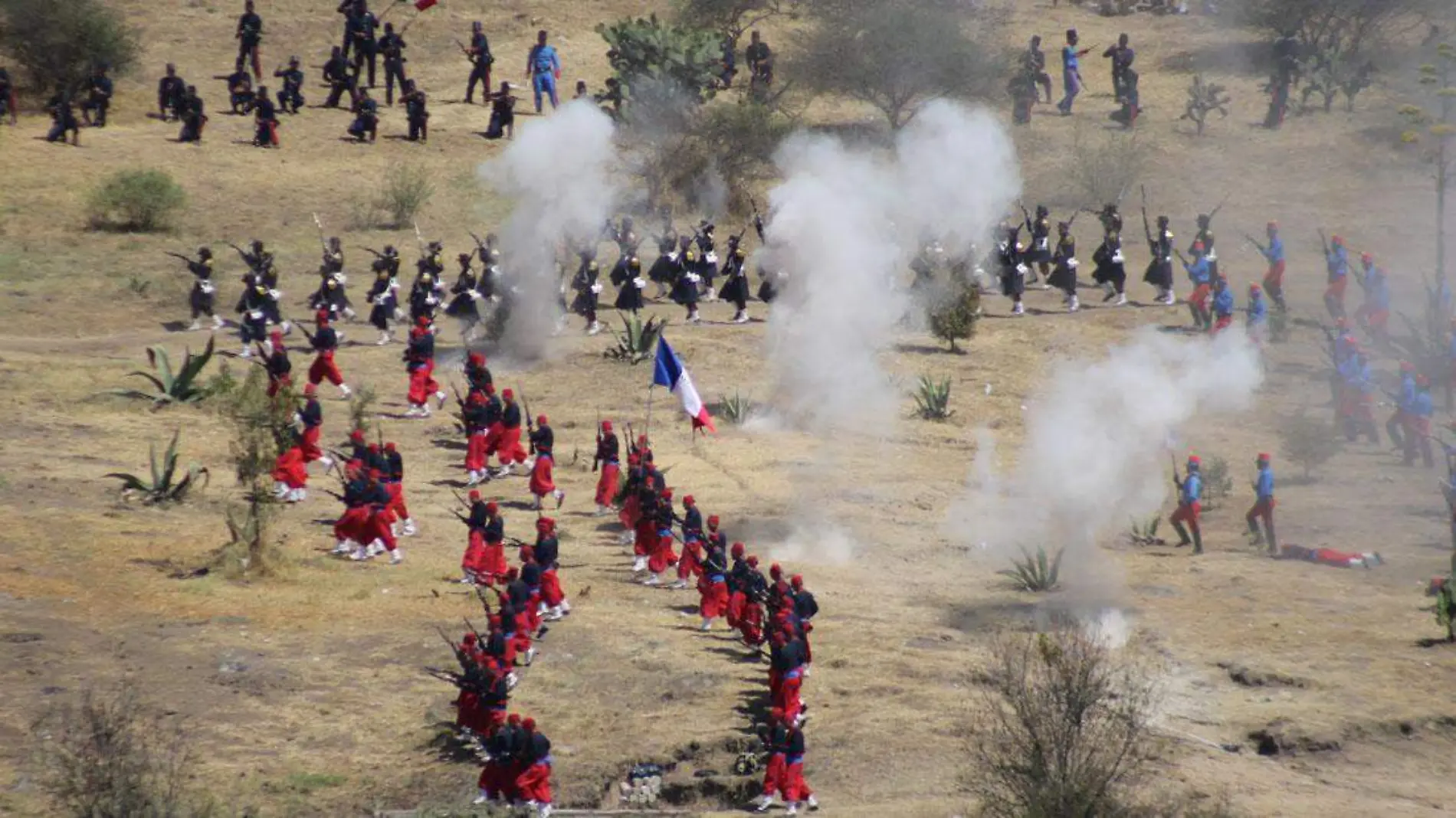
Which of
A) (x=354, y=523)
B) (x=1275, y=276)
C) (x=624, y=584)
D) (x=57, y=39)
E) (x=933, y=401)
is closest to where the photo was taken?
(x=354, y=523)

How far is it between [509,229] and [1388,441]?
14.6 metres

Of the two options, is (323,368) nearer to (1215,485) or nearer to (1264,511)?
(1215,485)

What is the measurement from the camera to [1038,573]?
19.5 meters

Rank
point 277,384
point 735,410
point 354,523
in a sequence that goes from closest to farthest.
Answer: point 354,523, point 277,384, point 735,410

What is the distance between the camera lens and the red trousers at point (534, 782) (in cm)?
1362

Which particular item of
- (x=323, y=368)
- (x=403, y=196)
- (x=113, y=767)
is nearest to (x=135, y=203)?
(x=403, y=196)

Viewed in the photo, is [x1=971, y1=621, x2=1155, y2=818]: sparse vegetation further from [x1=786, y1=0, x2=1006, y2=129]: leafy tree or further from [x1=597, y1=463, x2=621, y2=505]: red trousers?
[x1=786, y1=0, x2=1006, y2=129]: leafy tree

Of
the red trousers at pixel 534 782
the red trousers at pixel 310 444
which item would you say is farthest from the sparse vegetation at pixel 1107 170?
the red trousers at pixel 534 782

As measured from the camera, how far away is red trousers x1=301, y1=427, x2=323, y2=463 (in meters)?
21.7

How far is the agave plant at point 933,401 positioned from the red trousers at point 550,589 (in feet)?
32.5

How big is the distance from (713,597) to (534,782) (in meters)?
4.82

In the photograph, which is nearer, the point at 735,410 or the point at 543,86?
the point at 735,410

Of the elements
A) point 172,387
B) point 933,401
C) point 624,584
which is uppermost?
point 933,401

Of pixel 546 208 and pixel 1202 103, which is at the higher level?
pixel 1202 103
